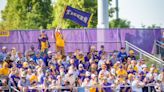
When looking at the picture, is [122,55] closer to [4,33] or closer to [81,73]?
[81,73]

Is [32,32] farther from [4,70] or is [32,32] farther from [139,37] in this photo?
[4,70]

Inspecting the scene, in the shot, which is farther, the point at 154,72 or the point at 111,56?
the point at 111,56

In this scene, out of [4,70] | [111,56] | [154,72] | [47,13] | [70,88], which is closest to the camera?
[70,88]

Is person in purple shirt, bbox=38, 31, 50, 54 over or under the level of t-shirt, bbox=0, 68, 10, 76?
over

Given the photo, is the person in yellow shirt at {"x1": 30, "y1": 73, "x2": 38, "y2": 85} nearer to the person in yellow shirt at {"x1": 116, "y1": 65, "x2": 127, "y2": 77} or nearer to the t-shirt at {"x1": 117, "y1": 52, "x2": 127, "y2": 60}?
the person in yellow shirt at {"x1": 116, "y1": 65, "x2": 127, "y2": 77}

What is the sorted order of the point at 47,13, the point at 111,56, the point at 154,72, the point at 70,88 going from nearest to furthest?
the point at 70,88, the point at 154,72, the point at 111,56, the point at 47,13

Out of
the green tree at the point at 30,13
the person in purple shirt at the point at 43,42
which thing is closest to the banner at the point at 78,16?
the person in purple shirt at the point at 43,42

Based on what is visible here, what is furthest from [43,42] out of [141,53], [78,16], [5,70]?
[5,70]

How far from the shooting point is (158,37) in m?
35.7

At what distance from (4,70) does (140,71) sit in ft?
19.1

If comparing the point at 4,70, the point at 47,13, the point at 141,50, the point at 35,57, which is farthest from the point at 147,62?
the point at 47,13

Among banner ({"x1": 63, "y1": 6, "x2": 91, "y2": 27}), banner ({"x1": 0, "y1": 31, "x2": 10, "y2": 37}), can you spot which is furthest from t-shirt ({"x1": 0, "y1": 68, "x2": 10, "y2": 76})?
banner ({"x1": 63, "y1": 6, "x2": 91, "y2": 27})

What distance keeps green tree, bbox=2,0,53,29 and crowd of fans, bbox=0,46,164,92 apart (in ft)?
104

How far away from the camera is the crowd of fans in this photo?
25.9 m
